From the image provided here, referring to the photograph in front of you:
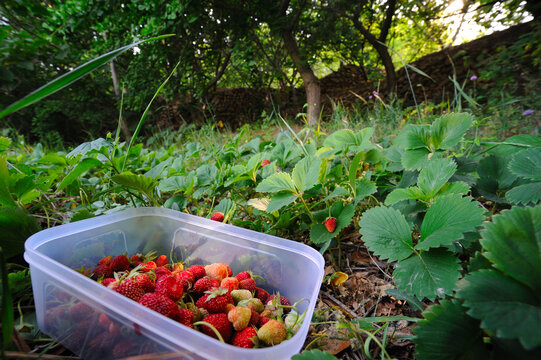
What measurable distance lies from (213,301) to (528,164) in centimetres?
64

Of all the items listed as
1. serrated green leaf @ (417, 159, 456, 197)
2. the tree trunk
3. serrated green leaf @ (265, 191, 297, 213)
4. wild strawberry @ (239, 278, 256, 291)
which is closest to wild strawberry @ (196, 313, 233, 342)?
wild strawberry @ (239, 278, 256, 291)

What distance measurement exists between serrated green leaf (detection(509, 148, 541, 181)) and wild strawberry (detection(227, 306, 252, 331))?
556mm

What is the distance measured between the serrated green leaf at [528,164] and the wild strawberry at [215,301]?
1.93 feet

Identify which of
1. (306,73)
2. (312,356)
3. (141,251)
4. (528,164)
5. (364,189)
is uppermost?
(306,73)

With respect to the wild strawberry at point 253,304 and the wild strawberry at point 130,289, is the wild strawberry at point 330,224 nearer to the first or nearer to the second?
the wild strawberry at point 253,304

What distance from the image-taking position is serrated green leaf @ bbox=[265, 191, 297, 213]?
0.56 m

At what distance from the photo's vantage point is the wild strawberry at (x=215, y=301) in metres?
0.47

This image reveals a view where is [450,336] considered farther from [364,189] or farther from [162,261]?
[162,261]

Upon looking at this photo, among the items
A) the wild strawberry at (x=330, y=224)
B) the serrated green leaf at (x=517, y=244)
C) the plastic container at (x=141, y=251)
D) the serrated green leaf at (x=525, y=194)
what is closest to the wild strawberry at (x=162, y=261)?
the plastic container at (x=141, y=251)

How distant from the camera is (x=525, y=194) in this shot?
48 cm

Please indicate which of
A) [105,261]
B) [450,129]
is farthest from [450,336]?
[105,261]

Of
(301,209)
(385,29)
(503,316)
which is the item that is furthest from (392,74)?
(503,316)

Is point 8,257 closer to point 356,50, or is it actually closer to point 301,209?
point 301,209

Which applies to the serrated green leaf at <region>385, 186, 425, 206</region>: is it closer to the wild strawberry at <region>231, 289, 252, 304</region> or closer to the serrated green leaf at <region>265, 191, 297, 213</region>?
the serrated green leaf at <region>265, 191, 297, 213</region>
